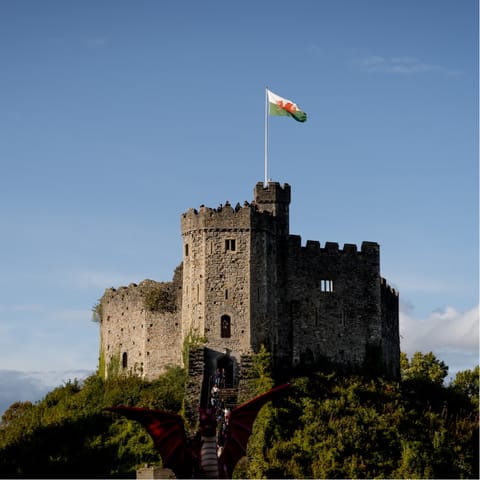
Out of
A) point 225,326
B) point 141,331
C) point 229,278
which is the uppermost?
point 229,278

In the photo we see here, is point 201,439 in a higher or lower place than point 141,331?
lower

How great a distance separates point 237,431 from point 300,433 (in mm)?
19565

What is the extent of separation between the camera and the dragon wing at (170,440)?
133ft

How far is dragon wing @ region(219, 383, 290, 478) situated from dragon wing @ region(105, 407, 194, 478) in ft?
4.52

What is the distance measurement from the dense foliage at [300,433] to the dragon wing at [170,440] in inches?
692

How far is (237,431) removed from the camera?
42.2 m

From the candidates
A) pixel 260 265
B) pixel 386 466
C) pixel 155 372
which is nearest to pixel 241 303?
pixel 260 265

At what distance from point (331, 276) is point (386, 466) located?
48.0 feet

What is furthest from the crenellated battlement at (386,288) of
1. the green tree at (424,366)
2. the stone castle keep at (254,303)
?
the green tree at (424,366)

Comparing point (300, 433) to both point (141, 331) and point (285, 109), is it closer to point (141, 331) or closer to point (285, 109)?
point (141, 331)

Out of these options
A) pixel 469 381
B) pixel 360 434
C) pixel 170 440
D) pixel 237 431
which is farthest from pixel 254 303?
pixel 469 381

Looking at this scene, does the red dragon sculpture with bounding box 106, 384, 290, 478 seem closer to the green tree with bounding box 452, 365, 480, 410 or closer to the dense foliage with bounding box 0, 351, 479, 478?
the dense foliage with bounding box 0, 351, 479, 478

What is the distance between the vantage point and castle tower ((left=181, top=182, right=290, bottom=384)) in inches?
2625

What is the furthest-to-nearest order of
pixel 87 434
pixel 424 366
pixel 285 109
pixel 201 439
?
pixel 424 366 < pixel 285 109 < pixel 87 434 < pixel 201 439
